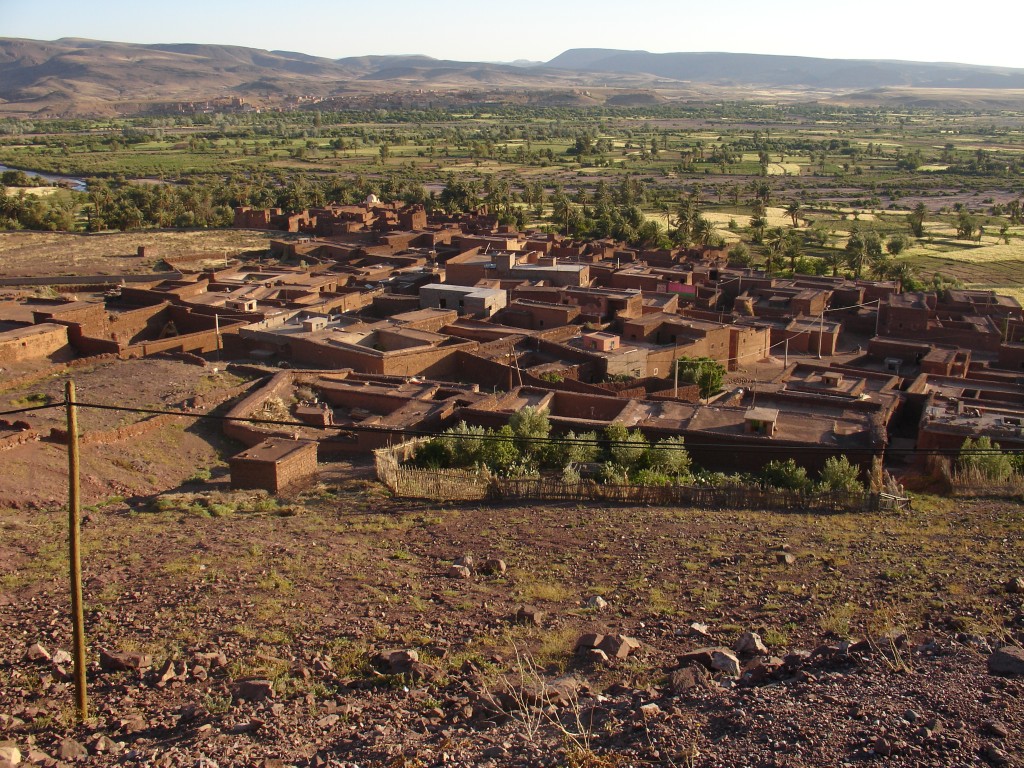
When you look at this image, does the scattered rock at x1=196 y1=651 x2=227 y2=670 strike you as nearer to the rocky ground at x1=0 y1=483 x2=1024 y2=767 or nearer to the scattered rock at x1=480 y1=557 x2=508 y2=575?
the rocky ground at x1=0 y1=483 x2=1024 y2=767

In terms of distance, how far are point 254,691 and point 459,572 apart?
367 centimetres

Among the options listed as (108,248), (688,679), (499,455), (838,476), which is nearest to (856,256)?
(838,476)

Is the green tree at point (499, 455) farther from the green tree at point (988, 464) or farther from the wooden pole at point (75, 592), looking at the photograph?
the wooden pole at point (75, 592)

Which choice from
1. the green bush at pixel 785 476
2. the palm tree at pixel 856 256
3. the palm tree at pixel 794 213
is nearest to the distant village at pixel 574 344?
the green bush at pixel 785 476

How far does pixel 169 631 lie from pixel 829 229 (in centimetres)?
5913

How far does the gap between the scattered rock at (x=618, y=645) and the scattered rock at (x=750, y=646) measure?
37.4 inches

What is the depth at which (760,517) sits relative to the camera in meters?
13.7

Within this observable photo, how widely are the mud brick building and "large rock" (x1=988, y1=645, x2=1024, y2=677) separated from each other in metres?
11.5

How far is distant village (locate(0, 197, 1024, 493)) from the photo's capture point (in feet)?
62.7

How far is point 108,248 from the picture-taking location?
4969cm

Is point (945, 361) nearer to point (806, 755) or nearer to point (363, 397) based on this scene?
point (363, 397)

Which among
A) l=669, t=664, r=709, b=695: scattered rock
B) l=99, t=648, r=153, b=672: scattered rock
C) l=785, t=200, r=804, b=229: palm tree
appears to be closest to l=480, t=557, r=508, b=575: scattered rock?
l=669, t=664, r=709, b=695: scattered rock

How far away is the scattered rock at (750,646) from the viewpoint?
8578 millimetres

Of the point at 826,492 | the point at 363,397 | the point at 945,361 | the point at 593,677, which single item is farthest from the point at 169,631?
the point at 945,361
